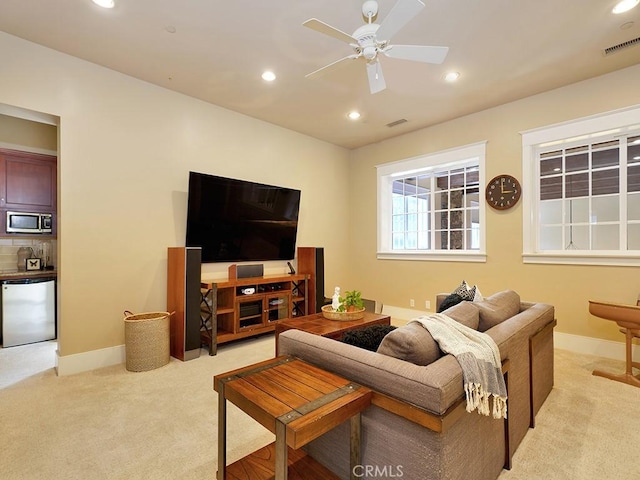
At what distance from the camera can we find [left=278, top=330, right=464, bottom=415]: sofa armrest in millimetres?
1192

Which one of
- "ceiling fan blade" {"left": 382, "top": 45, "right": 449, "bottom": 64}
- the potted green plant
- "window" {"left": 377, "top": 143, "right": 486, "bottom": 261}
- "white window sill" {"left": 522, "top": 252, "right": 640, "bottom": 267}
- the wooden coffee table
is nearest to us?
"ceiling fan blade" {"left": 382, "top": 45, "right": 449, "bottom": 64}

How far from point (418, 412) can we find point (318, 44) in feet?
9.87

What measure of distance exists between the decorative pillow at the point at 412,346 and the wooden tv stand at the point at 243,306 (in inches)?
104

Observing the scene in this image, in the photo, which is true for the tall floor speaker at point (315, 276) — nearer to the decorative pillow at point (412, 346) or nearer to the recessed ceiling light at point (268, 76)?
Answer: the recessed ceiling light at point (268, 76)

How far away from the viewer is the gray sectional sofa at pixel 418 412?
1202 mm

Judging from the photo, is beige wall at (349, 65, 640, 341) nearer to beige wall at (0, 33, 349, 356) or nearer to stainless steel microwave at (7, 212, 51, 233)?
beige wall at (0, 33, 349, 356)

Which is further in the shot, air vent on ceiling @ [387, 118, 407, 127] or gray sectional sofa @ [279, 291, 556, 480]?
air vent on ceiling @ [387, 118, 407, 127]

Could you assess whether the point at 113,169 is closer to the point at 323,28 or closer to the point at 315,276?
the point at 323,28

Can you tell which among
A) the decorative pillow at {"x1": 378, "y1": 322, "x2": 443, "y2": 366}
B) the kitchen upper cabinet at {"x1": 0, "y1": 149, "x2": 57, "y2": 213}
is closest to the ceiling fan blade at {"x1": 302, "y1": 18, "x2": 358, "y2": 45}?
the decorative pillow at {"x1": 378, "y1": 322, "x2": 443, "y2": 366}

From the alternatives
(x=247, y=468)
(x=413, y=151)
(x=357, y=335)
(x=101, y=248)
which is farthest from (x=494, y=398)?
(x=413, y=151)

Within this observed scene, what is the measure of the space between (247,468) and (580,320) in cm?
395

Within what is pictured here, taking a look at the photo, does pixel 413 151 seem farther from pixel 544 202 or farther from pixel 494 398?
pixel 494 398

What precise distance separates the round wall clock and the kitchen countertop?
5789mm

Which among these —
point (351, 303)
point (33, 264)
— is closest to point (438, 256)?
point (351, 303)
